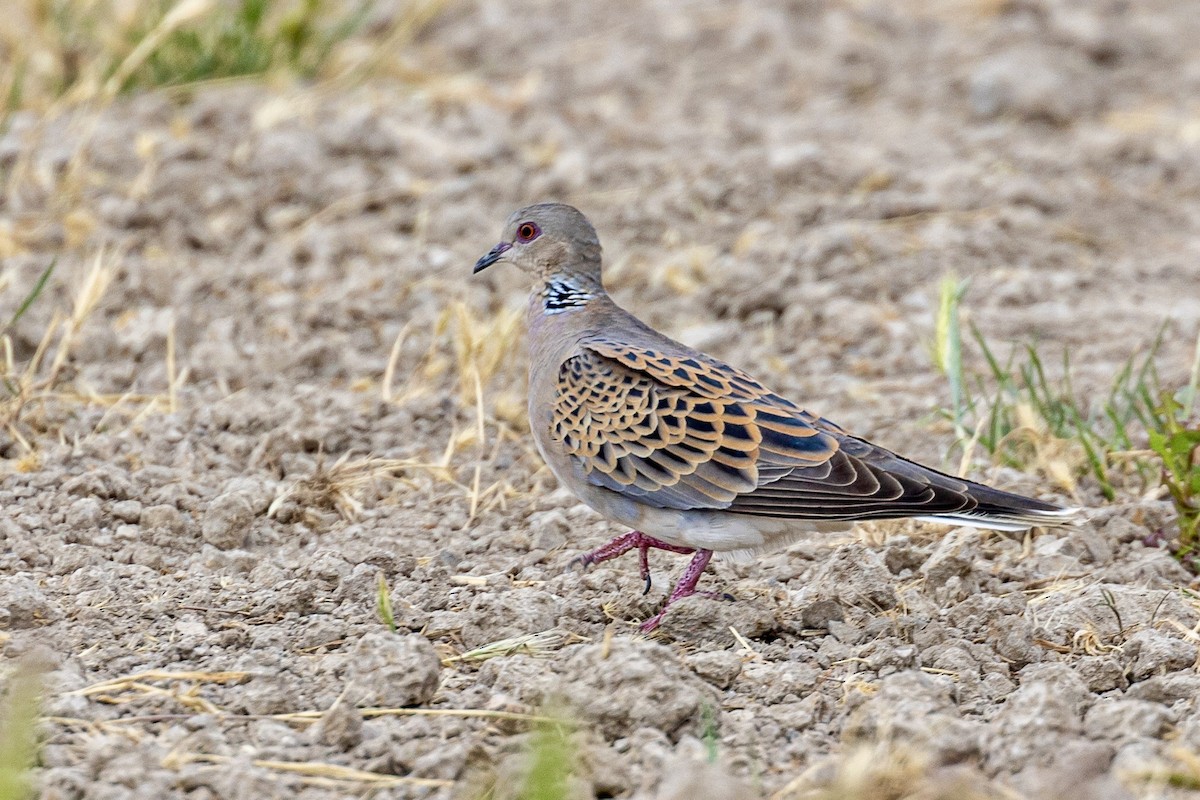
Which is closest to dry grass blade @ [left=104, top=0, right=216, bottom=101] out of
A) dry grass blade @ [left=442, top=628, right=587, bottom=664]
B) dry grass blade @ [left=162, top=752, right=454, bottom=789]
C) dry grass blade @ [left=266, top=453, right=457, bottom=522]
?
dry grass blade @ [left=266, top=453, right=457, bottom=522]

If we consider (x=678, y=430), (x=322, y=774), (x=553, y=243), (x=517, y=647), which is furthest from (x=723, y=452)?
(x=322, y=774)

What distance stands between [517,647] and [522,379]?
221cm

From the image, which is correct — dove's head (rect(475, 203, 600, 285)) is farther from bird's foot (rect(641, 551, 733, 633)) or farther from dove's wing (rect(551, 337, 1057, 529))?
bird's foot (rect(641, 551, 733, 633))

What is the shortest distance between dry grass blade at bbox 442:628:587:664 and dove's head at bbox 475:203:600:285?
1439 mm

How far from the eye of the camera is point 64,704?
3322 mm

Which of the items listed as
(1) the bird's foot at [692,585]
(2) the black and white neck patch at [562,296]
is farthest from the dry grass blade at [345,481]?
(1) the bird's foot at [692,585]

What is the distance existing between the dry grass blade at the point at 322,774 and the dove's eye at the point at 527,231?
7.30 ft

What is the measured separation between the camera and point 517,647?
12.3ft

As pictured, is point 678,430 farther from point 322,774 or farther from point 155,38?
point 155,38

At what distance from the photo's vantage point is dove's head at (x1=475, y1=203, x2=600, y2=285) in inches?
195

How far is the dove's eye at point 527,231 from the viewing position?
5016mm

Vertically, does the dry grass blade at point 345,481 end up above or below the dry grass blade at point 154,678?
below

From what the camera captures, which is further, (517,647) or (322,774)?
(517,647)

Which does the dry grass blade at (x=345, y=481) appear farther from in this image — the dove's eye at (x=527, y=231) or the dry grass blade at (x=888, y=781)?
the dry grass blade at (x=888, y=781)
